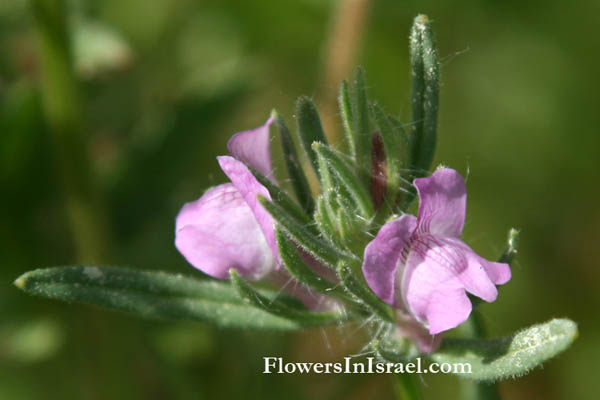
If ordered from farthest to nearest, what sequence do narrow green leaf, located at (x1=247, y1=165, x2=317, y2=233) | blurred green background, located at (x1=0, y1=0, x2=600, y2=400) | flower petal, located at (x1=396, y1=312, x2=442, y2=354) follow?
blurred green background, located at (x1=0, y1=0, x2=600, y2=400) < flower petal, located at (x1=396, y1=312, x2=442, y2=354) < narrow green leaf, located at (x1=247, y1=165, x2=317, y2=233)

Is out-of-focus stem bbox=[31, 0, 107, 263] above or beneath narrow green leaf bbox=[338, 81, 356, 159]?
above

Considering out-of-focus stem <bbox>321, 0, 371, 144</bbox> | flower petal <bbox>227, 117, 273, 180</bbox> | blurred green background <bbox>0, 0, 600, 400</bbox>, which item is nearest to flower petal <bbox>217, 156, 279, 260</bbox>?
flower petal <bbox>227, 117, 273, 180</bbox>

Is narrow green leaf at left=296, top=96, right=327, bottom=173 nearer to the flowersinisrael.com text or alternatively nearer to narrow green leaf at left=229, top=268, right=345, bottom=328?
narrow green leaf at left=229, top=268, right=345, bottom=328

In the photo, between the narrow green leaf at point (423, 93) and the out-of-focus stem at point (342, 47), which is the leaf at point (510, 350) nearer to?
the narrow green leaf at point (423, 93)

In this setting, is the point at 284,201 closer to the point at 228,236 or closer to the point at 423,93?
the point at 228,236

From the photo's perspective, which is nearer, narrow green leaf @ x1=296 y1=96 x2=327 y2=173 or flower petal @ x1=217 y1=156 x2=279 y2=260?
flower petal @ x1=217 y1=156 x2=279 y2=260

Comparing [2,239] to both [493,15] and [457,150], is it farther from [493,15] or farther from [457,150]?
[493,15]
